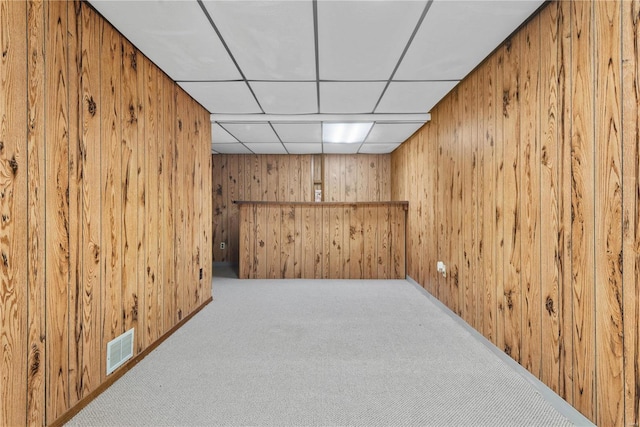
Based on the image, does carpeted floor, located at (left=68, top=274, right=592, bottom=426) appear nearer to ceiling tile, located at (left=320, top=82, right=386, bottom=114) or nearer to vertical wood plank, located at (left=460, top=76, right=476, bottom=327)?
vertical wood plank, located at (left=460, top=76, right=476, bottom=327)

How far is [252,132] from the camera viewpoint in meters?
4.01

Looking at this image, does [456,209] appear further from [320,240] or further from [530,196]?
[320,240]

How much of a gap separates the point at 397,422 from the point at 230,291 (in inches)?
108

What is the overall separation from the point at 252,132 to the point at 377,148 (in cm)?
Result: 218

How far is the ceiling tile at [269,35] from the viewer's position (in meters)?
1.55

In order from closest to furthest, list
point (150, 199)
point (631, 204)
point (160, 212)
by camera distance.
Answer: point (631, 204)
point (150, 199)
point (160, 212)

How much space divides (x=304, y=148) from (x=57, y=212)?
157 inches

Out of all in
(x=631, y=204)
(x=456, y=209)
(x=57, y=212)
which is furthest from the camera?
(x=456, y=209)

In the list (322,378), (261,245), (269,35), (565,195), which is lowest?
(322,378)

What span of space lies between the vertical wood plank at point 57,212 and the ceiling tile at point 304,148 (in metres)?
3.42

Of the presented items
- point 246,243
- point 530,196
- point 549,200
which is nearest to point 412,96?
point 530,196

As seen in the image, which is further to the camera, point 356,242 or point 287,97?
point 356,242

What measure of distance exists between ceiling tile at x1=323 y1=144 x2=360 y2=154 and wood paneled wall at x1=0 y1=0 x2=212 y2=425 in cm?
295

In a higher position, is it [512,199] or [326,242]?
[512,199]
